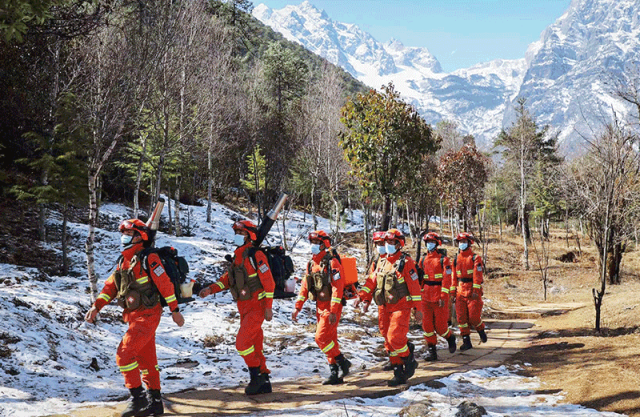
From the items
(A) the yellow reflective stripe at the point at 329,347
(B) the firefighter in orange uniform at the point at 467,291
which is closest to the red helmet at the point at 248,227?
(A) the yellow reflective stripe at the point at 329,347

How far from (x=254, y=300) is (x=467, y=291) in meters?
5.81

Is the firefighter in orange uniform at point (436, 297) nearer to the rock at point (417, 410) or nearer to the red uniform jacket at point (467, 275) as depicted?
the red uniform jacket at point (467, 275)

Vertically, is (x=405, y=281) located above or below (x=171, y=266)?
below

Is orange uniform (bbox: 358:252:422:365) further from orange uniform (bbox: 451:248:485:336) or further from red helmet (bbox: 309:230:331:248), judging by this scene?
orange uniform (bbox: 451:248:485:336)

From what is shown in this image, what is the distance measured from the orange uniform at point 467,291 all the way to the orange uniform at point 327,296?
4.10m

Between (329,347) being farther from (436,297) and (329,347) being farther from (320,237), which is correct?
(436,297)

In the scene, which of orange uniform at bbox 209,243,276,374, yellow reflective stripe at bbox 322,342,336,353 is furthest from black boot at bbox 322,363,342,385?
orange uniform at bbox 209,243,276,374

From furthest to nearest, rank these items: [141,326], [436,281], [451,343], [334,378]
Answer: [451,343] → [436,281] → [334,378] → [141,326]

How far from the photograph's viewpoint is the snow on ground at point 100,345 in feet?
22.0

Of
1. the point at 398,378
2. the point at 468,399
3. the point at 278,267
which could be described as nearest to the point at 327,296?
the point at 278,267

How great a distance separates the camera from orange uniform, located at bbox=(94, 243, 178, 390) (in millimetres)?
5781

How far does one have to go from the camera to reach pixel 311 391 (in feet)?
22.8

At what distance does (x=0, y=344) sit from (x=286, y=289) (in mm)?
4681

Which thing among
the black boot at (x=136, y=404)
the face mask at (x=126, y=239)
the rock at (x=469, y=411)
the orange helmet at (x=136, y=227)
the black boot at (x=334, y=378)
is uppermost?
the orange helmet at (x=136, y=227)
